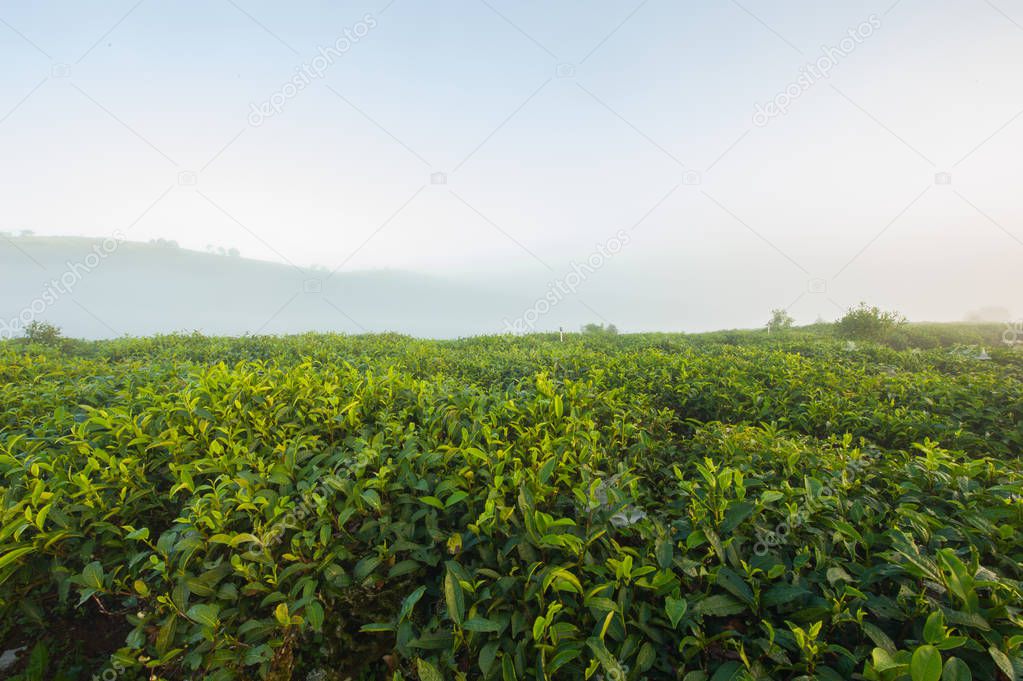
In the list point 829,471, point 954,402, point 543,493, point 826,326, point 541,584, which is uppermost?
point 826,326

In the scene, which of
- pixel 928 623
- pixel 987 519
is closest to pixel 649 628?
pixel 928 623

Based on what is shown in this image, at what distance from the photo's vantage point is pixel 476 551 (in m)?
2.24

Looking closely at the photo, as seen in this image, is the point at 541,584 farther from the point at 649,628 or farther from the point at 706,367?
the point at 706,367

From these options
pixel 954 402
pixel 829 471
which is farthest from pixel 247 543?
pixel 954 402

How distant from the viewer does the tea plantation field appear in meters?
1.67

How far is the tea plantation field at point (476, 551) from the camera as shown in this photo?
167cm

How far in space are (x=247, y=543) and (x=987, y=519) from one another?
12.6ft

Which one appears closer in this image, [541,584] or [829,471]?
[541,584]

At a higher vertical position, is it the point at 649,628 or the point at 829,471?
the point at 829,471

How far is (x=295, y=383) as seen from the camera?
3.56 m

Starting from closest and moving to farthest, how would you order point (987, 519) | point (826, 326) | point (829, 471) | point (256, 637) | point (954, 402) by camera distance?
point (256, 637), point (987, 519), point (829, 471), point (954, 402), point (826, 326)

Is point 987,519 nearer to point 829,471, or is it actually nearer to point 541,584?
point 829,471

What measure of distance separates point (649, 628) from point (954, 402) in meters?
4.97

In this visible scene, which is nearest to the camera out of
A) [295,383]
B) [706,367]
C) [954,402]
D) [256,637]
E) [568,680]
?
[568,680]
